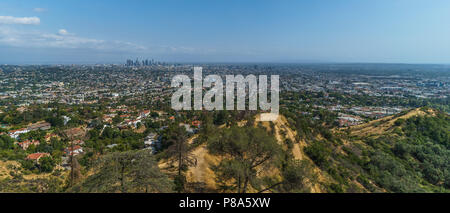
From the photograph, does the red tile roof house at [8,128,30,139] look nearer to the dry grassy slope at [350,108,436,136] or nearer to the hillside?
the hillside

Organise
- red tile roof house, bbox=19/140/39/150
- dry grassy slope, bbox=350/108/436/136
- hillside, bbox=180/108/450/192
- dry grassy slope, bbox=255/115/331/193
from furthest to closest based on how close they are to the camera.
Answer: dry grassy slope, bbox=350/108/436/136
red tile roof house, bbox=19/140/39/150
dry grassy slope, bbox=255/115/331/193
hillside, bbox=180/108/450/192

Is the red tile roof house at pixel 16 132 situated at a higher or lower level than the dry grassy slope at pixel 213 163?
lower

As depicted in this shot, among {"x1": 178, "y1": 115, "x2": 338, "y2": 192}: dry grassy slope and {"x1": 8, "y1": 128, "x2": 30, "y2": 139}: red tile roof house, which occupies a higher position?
{"x1": 178, "y1": 115, "x2": 338, "y2": 192}: dry grassy slope

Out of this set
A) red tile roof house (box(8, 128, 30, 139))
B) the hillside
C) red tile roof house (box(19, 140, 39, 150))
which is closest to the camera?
the hillside

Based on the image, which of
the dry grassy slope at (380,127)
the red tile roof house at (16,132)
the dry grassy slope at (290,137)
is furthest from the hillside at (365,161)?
the red tile roof house at (16,132)

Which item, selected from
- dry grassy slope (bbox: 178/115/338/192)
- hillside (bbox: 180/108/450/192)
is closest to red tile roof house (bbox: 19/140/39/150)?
dry grassy slope (bbox: 178/115/338/192)

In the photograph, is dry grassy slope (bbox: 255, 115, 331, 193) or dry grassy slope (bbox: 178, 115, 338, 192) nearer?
dry grassy slope (bbox: 178, 115, 338, 192)

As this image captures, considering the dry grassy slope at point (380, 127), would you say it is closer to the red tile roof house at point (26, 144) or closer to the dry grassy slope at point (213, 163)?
the dry grassy slope at point (213, 163)

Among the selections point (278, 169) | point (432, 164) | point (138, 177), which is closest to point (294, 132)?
point (278, 169)

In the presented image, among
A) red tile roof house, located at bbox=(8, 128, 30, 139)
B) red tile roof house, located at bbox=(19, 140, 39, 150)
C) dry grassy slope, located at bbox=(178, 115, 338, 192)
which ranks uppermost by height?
dry grassy slope, located at bbox=(178, 115, 338, 192)

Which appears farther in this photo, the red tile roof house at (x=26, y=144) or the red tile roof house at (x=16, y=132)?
the red tile roof house at (x=16, y=132)

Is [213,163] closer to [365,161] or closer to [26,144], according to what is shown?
[365,161]

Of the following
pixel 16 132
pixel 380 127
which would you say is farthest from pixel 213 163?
pixel 16 132
